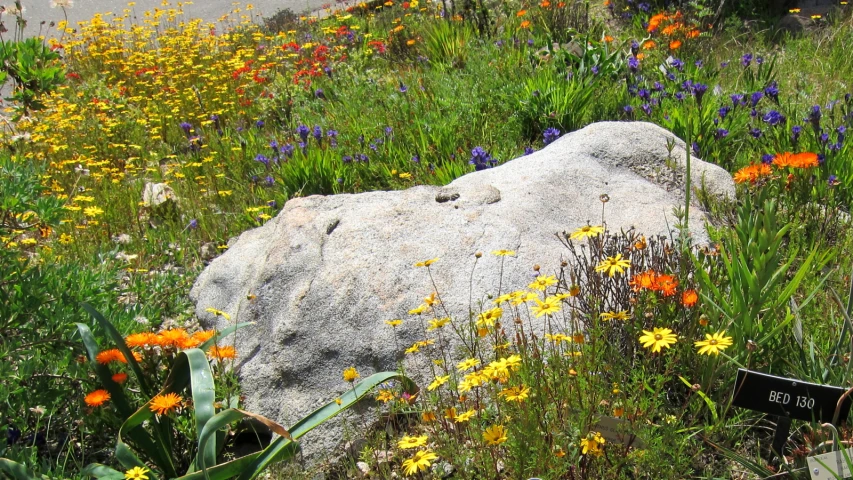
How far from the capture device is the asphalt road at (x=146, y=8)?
10883mm

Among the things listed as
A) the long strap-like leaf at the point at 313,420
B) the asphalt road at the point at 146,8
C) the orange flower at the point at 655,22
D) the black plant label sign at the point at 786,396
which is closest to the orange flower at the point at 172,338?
the long strap-like leaf at the point at 313,420

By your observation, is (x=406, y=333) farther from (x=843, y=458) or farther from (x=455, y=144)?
(x=455, y=144)

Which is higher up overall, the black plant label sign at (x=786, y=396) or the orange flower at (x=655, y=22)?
the orange flower at (x=655, y=22)

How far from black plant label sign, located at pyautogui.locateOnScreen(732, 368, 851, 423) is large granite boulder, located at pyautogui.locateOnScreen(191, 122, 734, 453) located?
1.09 metres

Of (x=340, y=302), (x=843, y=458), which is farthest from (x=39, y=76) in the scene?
(x=843, y=458)

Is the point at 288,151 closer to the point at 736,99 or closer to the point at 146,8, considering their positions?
the point at 736,99

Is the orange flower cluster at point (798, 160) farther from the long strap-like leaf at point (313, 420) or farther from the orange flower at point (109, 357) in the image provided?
the orange flower at point (109, 357)

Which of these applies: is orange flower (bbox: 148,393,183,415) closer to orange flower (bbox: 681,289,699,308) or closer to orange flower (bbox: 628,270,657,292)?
orange flower (bbox: 628,270,657,292)

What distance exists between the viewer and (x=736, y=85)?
4.92 meters

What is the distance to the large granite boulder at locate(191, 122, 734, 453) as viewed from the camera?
116 inches

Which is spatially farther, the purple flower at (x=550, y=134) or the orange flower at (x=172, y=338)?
the purple flower at (x=550, y=134)

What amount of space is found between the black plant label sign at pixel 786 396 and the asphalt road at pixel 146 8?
981cm

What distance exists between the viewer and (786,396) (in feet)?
6.39

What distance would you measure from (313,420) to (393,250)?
2.85 ft
